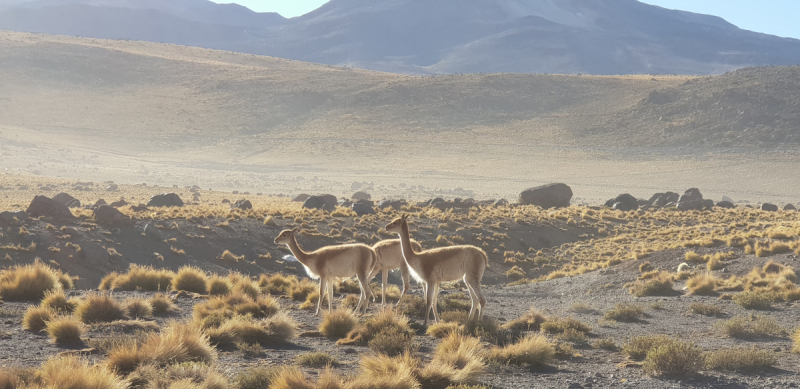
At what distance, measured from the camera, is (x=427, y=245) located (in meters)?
26.4

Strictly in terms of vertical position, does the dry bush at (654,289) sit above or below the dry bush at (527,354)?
below

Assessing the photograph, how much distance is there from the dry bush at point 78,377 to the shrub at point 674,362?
20.2 ft

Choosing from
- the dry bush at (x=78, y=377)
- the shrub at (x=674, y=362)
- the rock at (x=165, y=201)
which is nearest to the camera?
the dry bush at (x=78, y=377)

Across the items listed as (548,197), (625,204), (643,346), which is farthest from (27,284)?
(625,204)

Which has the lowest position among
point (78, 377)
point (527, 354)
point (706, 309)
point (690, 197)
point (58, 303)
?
point (58, 303)

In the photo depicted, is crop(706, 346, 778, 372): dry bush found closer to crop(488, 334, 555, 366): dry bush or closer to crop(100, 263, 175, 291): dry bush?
crop(488, 334, 555, 366): dry bush

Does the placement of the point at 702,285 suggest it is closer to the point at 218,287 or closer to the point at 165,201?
the point at 218,287

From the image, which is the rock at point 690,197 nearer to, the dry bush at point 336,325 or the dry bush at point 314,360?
the dry bush at point 336,325

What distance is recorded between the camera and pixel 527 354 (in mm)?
8820

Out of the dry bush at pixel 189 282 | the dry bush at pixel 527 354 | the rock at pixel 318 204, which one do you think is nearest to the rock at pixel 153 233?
the dry bush at pixel 189 282

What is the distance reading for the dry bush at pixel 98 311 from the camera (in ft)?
34.2

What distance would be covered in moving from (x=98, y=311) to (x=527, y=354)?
260 inches

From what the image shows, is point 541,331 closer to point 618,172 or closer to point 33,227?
point 33,227

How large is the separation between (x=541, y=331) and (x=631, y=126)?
274 ft
